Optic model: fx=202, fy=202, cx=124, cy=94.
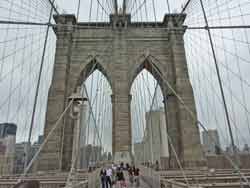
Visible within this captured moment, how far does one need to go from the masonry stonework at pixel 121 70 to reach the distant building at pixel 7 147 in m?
3.22

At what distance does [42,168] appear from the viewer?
62.4ft

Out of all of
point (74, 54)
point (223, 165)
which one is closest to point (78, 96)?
point (74, 54)

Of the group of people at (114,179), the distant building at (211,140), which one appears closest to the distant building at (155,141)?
the distant building at (211,140)

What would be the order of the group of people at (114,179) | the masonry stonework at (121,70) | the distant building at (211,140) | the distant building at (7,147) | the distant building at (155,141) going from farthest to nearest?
1. the masonry stonework at (121,70)
2. the distant building at (155,141)
3. the distant building at (7,147)
4. the group of people at (114,179)
5. the distant building at (211,140)

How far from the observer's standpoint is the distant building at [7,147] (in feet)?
45.7

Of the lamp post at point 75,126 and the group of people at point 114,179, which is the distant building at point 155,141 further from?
the lamp post at point 75,126

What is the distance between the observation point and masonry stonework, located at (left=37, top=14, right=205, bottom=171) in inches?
794

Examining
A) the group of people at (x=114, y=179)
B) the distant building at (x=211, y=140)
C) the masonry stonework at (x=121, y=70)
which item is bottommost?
the group of people at (x=114, y=179)

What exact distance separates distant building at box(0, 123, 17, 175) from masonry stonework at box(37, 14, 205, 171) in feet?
10.6

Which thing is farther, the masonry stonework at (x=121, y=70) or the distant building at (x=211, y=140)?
the masonry stonework at (x=121, y=70)

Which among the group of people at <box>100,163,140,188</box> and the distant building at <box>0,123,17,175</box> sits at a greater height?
the distant building at <box>0,123,17,175</box>

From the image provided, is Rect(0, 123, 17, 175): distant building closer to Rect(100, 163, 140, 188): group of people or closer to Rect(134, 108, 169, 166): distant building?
Rect(100, 163, 140, 188): group of people

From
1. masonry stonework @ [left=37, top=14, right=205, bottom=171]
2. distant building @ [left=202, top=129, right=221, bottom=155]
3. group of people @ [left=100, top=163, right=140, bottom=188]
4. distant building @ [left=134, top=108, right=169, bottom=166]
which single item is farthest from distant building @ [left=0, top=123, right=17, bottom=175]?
distant building @ [left=202, top=129, right=221, bottom=155]


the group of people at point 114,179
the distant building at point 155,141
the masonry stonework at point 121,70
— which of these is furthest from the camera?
the masonry stonework at point 121,70
